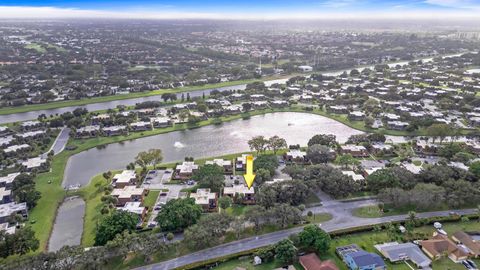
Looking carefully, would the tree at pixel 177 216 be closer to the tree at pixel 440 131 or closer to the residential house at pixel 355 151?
the residential house at pixel 355 151

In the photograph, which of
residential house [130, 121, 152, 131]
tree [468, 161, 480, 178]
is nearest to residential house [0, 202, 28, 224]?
residential house [130, 121, 152, 131]

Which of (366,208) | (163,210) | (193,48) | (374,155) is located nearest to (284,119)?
(374,155)

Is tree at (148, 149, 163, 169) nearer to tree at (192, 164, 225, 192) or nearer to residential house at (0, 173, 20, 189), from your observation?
tree at (192, 164, 225, 192)

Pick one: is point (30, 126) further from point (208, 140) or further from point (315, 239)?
point (315, 239)

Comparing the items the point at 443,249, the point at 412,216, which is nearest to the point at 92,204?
the point at 412,216

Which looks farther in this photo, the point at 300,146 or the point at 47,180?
the point at 300,146

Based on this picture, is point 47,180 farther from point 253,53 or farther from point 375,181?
point 253,53
